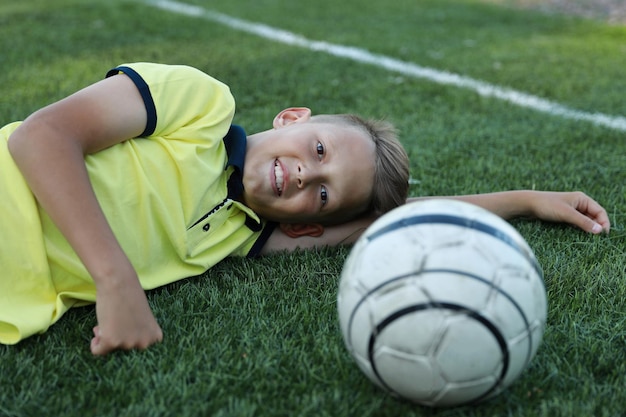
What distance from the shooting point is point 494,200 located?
2.75 metres

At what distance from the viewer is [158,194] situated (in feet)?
7.32

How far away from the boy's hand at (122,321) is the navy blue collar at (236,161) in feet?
2.07

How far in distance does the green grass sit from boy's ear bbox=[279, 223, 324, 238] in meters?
0.10

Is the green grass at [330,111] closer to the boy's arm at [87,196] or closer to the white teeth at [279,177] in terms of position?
the boy's arm at [87,196]

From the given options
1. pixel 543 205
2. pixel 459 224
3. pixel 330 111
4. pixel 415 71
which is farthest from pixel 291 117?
pixel 415 71

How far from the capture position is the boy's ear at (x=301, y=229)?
2564 mm

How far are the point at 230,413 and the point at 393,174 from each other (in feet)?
3.74

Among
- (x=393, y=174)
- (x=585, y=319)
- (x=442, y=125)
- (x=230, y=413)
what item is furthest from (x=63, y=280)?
(x=442, y=125)

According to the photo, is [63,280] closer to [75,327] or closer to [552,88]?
[75,327]

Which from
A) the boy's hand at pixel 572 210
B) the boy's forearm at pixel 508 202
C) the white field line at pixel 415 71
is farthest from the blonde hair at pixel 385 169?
the white field line at pixel 415 71

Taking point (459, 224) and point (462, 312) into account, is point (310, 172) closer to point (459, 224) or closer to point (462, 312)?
point (459, 224)

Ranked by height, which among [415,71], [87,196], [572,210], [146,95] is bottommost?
[415,71]

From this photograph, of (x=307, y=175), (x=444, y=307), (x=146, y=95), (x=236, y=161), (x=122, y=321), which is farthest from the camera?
(x=236, y=161)

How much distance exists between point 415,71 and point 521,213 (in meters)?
2.74
